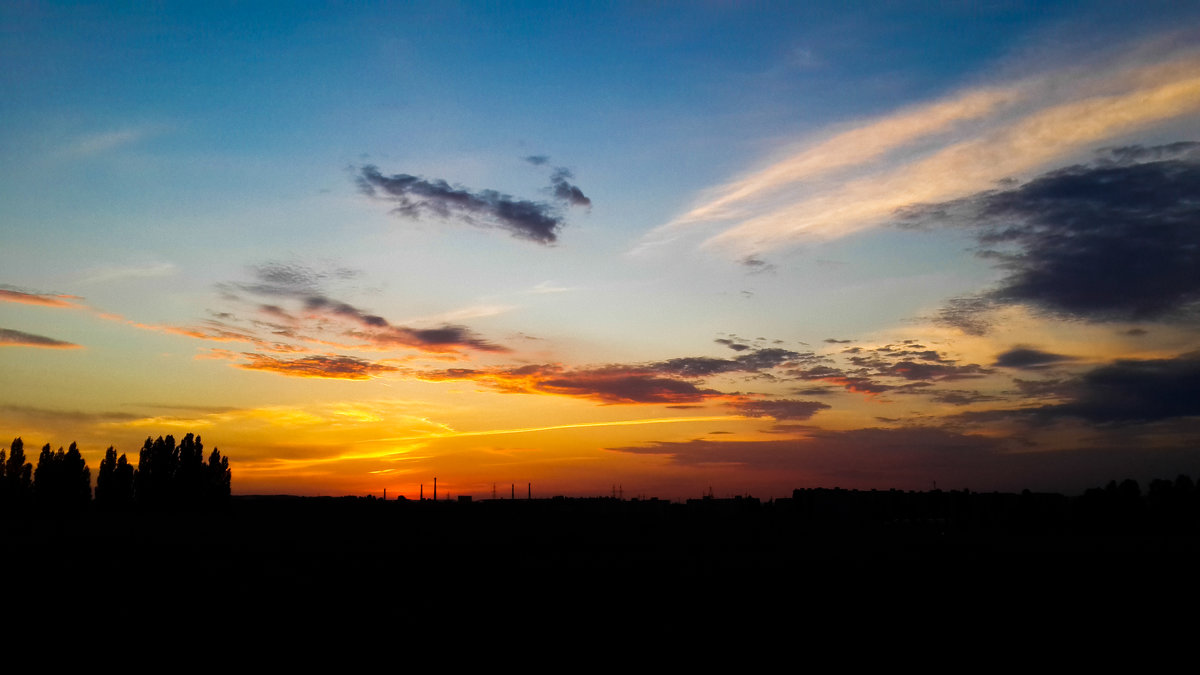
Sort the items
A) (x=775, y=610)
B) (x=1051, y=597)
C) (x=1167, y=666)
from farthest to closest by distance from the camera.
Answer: (x=1051, y=597) < (x=775, y=610) < (x=1167, y=666)

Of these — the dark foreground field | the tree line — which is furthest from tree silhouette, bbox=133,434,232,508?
the dark foreground field

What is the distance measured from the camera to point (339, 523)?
249ft

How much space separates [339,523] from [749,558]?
1764 inches

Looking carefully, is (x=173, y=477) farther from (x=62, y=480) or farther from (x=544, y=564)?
(x=544, y=564)

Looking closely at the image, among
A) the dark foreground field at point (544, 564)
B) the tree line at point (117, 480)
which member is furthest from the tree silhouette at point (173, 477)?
the dark foreground field at point (544, 564)

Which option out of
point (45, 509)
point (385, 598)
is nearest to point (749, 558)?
point (385, 598)

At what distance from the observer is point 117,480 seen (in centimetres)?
10356

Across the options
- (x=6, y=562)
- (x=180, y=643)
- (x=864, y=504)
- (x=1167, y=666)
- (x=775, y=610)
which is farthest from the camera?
(x=864, y=504)

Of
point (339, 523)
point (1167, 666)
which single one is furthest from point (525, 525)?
point (1167, 666)

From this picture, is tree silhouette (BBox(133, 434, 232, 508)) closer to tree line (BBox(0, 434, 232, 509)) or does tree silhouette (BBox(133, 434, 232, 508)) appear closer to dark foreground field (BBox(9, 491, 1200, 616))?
tree line (BBox(0, 434, 232, 509))

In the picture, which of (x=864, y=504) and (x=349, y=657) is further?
(x=864, y=504)

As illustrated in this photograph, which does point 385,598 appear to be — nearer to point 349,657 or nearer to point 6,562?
point 349,657

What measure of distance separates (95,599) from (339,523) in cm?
4543

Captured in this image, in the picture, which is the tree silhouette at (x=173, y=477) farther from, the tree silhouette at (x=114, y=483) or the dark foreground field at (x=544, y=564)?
the dark foreground field at (x=544, y=564)
